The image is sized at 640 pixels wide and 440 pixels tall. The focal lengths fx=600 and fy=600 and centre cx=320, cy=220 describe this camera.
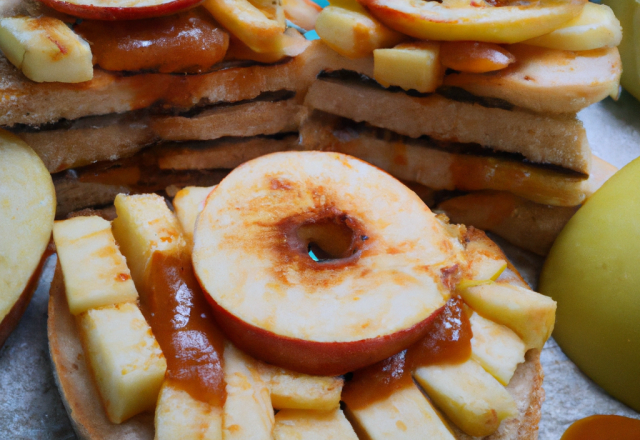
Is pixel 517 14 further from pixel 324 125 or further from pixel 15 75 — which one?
pixel 15 75

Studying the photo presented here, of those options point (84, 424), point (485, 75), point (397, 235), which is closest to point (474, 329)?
point (397, 235)

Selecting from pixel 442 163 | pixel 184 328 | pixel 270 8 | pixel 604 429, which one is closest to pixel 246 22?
pixel 270 8

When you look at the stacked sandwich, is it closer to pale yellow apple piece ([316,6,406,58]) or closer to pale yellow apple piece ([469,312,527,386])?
pale yellow apple piece ([316,6,406,58])

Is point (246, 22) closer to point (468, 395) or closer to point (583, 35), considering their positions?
point (583, 35)

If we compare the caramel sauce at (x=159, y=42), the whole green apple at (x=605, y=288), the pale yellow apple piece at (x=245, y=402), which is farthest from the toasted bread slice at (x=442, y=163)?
the pale yellow apple piece at (x=245, y=402)

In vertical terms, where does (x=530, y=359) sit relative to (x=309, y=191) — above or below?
below

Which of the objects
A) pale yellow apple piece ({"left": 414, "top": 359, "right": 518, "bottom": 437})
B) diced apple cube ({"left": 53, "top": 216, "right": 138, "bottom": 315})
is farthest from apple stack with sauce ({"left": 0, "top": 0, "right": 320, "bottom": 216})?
pale yellow apple piece ({"left": 414, "top": 359, "right": 518, "bottom": 437})
